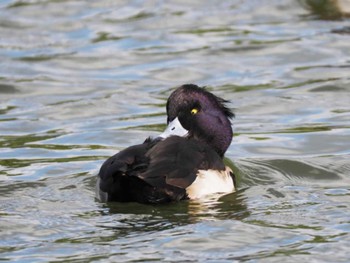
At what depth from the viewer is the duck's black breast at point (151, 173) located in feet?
29.1

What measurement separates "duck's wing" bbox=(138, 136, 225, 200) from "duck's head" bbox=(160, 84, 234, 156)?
58 cm

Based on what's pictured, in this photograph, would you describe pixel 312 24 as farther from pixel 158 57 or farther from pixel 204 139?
pixel 204 139

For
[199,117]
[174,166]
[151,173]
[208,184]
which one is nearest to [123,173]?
[151,173]

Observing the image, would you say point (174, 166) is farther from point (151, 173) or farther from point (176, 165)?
point (151, 173)

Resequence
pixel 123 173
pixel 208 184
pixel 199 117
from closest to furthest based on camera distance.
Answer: pixel 123 173 < pixel 208 184 < pixel 199 117

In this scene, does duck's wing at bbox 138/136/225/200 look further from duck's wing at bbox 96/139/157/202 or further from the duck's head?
the duck's head

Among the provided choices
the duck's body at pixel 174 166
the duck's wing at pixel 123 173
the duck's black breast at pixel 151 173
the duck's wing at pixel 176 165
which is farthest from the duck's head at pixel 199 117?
the duck's wing at pixel 123 173

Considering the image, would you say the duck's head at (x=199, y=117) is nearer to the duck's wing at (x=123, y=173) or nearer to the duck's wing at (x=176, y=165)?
the duck's wing at (x=176, y=165)

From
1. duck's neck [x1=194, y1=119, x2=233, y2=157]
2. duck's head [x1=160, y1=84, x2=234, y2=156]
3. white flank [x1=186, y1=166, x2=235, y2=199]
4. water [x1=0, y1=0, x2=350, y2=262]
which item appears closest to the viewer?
water [x1=0, y1=0, x2=350, y2=262]

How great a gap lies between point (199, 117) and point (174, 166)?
1.26 metres

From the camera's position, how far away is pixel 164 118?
13.5 m

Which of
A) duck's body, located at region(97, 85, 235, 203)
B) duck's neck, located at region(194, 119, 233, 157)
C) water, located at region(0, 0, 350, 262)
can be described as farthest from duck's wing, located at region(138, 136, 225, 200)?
duck's neck, located at region(194, 119, 233, 157)

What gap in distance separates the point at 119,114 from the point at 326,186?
4137 mm

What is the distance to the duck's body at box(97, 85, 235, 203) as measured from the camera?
8.93 meters
